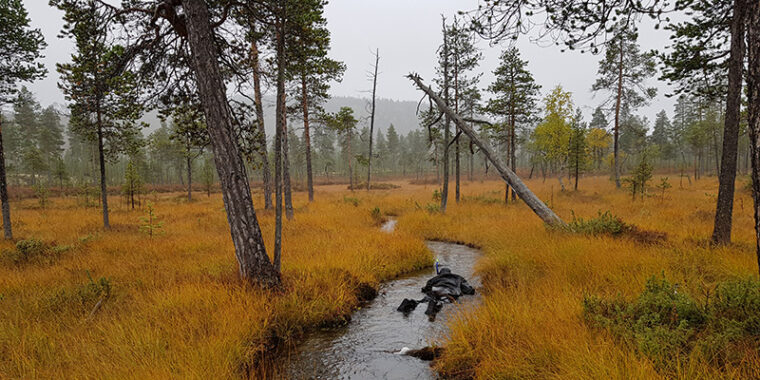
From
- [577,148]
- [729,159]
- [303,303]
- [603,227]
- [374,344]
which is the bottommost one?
[374,344]

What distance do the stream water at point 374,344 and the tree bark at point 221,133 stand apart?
1450 millimetres

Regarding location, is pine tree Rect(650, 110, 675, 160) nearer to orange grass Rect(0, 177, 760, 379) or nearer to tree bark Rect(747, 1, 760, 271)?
orange grass Rect(0, 177, 760, 379)

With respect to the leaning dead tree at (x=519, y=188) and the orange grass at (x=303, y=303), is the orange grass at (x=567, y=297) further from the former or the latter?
the leaning dead tree at (x=519, y=188)

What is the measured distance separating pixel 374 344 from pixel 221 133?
3866 millimetres

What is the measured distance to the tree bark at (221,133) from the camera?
175 inches

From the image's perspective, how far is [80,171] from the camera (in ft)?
174

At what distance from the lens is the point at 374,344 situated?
4305mm

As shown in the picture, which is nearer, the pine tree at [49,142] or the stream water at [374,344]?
the stream water at [374,344]

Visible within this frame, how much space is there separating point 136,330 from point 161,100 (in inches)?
157

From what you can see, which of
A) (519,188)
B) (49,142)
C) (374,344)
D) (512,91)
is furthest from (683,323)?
(49,142)

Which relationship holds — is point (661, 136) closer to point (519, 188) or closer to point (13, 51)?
point (519, 188)

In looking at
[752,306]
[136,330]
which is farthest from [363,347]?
[752,306]

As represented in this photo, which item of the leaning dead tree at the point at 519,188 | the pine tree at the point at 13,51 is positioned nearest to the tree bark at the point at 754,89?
the leaning dead tree at the point at 519,188

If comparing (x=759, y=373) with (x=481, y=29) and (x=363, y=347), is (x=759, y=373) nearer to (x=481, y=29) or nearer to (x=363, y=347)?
(x=363, y=347)
